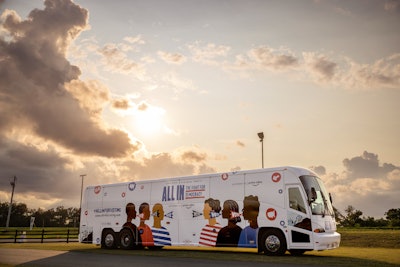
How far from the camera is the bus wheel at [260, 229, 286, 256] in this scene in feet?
52.2

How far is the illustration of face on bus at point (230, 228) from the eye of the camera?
17.2 meters

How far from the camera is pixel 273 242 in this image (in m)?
16.1

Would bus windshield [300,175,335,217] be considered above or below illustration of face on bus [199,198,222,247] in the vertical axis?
above

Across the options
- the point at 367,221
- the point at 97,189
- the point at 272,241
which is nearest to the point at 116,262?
the point at 272,241

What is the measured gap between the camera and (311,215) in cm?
1555

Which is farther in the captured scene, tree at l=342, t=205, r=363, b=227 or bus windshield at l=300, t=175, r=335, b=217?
tree at l=342, t=205, r=363, b=227

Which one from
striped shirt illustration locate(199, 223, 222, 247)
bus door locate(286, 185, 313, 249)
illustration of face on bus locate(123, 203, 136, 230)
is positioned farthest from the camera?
illustration of face on bus locate(123, 203, 136, 230)

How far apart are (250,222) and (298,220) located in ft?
6.76

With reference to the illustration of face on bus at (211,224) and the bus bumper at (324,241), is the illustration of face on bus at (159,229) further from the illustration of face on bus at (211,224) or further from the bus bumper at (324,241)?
the bus bumper at (324,241)

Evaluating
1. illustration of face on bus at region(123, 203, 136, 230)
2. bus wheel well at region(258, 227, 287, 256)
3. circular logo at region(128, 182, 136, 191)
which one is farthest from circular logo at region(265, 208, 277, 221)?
circular logo at region(128, 182, 136, 191)

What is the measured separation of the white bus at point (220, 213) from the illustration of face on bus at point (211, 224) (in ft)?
0.14

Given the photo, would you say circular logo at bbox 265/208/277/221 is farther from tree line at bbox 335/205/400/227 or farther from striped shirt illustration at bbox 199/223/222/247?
tree line at bbox 335/205/400/227

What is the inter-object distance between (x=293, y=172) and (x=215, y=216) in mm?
4069

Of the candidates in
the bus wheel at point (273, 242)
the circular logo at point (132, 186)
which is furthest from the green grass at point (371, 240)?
the circular logo at point (132, 186)
